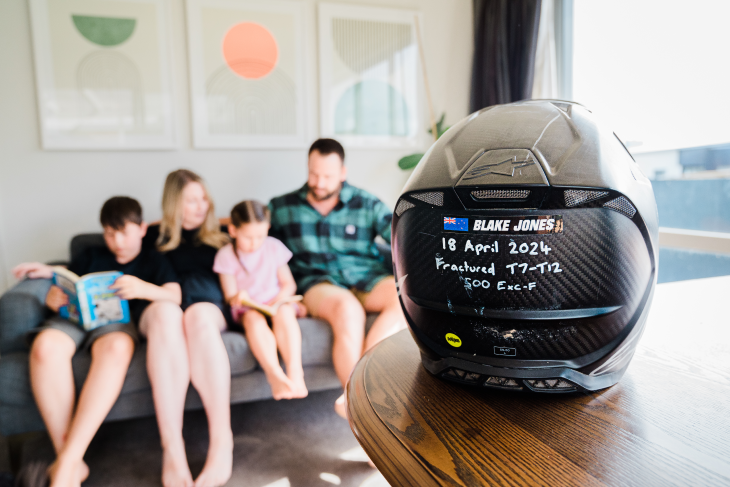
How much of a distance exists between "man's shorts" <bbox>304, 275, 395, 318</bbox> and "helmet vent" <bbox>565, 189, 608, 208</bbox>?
3.87 ft

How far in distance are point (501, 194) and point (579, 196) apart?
0.07 m

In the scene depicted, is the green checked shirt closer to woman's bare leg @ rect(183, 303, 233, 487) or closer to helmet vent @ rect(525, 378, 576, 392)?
woman's bare leg @ rect(183, 303, 233, 487)

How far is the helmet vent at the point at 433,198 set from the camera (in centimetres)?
43

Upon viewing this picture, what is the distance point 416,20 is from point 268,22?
84cm

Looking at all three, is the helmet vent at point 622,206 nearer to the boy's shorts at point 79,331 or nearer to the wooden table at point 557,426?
the wooden table at point 557,426

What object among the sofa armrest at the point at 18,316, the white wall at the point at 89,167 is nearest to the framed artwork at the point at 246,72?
the white wall at the point at 89,167

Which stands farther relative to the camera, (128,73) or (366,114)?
(366,114)

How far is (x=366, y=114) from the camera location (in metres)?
2.38

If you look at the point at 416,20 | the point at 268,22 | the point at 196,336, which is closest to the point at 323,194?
the point at 196,336

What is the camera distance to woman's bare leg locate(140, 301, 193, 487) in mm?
1200

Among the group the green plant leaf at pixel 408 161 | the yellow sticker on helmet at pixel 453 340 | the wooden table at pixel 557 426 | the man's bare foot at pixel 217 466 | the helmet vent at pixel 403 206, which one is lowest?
the man's bare foot at pixel 217 466

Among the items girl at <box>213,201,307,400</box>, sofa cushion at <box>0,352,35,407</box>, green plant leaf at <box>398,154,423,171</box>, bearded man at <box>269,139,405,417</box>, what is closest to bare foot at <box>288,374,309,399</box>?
girl at <box>213,201,307,400</box>

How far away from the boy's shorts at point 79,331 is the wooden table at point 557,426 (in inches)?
46.1

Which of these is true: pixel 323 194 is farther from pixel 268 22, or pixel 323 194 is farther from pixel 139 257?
pixel 268 22
